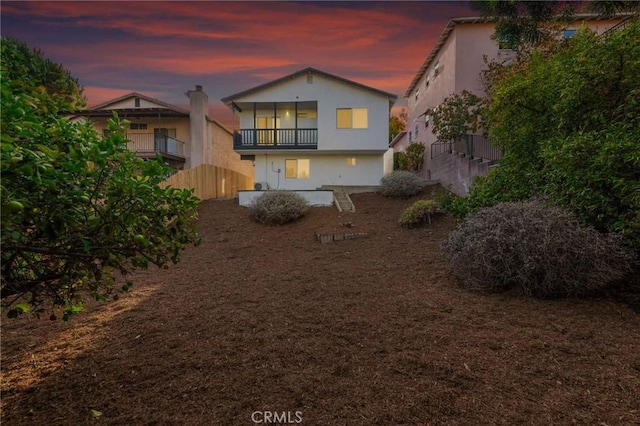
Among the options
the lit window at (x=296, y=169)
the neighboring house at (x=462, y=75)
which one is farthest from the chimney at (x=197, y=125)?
the neighboring house at (x=462, y=75)

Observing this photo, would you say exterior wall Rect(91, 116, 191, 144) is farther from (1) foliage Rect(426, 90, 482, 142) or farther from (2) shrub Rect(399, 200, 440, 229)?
(2) shrub Rect(399, 200, 440, 229)

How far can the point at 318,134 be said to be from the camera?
61.4ft

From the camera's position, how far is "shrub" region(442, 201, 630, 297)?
443 centimetres

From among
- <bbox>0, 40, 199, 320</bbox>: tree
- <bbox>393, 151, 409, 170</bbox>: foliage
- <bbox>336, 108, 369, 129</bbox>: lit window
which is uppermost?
<bbox>336, 108, 369, 129</bbox>: lit window

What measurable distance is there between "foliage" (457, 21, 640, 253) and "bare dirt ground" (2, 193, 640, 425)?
148cm

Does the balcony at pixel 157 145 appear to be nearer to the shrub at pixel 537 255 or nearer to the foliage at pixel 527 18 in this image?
the foliage at pixel 527 18

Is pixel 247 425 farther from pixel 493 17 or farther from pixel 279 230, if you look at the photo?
pixel 493 17

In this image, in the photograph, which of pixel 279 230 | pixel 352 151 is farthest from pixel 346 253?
pixel 352 151

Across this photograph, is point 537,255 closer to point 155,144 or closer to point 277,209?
point 277,209

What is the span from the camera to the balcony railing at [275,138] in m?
18.8

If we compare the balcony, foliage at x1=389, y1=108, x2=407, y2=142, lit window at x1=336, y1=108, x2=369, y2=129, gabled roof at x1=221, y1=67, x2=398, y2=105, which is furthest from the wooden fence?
foliage at x1=389, y1=108, x2=407, y2=142

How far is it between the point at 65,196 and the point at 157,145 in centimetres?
2204

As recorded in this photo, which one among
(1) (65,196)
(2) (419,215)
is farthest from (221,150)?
(1) (65,196)

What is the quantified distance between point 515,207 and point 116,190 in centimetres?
555
